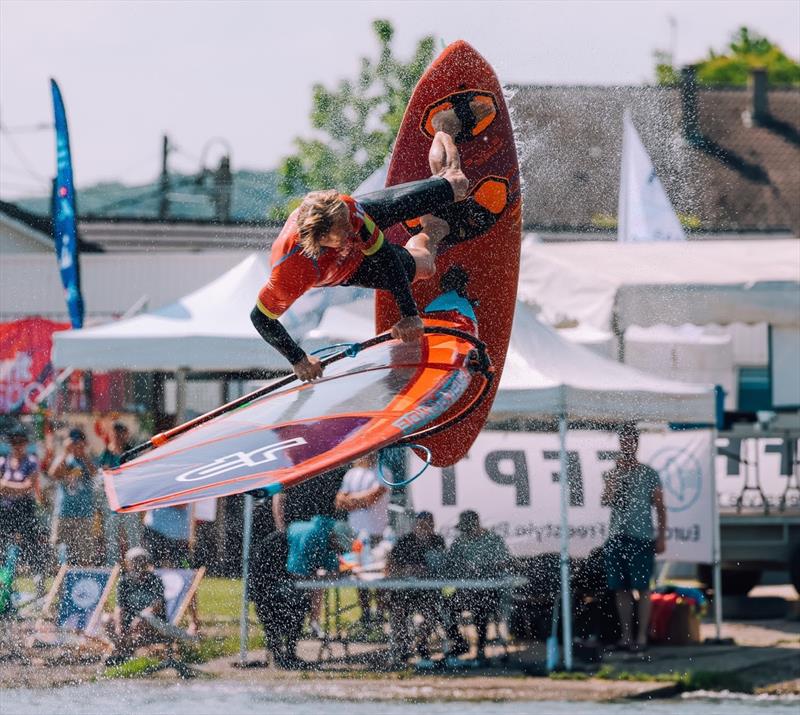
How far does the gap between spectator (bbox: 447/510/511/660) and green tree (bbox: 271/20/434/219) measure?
3.50 metres

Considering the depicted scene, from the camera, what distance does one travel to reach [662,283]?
32.3ft

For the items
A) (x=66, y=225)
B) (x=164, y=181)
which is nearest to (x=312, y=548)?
(x=66, y=225)

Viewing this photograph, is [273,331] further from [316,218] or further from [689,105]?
[689,105]

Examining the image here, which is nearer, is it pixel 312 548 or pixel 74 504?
pixel 312 548

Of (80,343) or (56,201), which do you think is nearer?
(80,343)

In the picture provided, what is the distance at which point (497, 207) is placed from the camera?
7574 mm

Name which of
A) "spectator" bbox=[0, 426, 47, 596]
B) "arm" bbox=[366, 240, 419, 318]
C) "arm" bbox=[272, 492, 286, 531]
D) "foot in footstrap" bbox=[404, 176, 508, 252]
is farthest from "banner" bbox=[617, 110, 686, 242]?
"arm" bbox=[366, 240, 419, 318]

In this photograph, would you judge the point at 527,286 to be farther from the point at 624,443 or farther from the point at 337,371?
the point at 337,371

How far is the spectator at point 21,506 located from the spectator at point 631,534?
4.08 meters

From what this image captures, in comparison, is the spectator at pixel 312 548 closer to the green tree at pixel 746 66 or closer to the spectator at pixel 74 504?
the spectator at pixel 74 504

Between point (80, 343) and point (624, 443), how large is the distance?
3674mm

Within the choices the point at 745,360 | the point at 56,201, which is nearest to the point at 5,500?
the point at 56,201

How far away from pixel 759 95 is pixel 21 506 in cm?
2518

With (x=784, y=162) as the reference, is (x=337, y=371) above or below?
below
